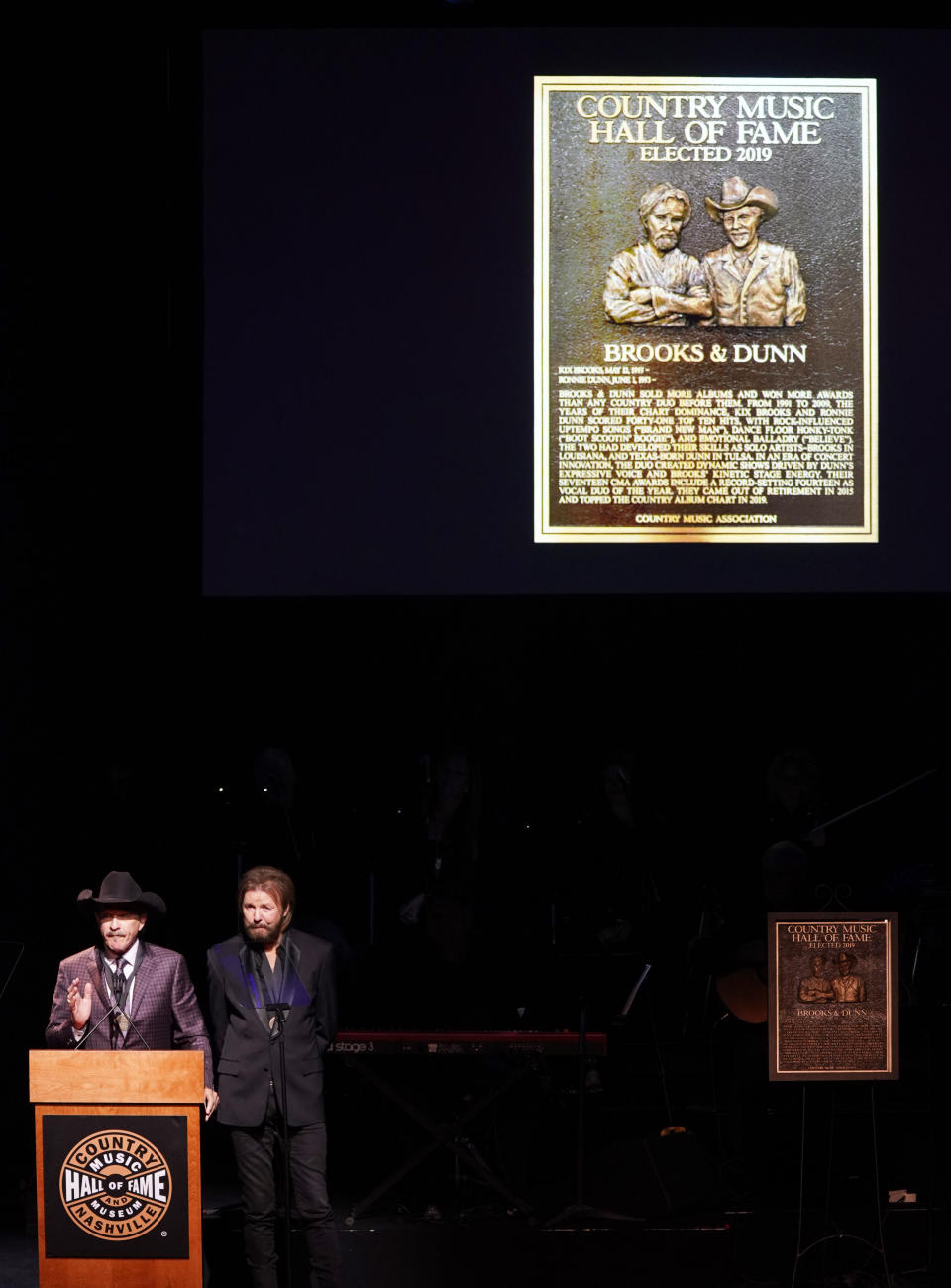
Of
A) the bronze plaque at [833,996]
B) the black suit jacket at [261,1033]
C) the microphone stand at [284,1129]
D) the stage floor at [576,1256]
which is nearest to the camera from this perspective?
the microphone stand at [284,1129]

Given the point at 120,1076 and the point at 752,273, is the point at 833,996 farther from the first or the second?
the point at 752,273

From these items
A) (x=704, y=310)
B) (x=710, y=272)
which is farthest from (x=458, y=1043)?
(x=710, y=272)

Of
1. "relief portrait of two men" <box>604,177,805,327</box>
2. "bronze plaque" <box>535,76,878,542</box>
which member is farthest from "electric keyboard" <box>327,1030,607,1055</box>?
"relief portrait of two men" <box>604,177,805,327</box>

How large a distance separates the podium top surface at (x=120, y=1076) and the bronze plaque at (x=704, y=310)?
3.17m

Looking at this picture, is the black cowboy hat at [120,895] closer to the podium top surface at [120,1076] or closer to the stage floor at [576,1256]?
the podium top surface at [120,1076]

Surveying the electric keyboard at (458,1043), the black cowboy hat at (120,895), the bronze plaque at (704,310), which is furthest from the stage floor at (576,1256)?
the bronze plaque at (704,310)

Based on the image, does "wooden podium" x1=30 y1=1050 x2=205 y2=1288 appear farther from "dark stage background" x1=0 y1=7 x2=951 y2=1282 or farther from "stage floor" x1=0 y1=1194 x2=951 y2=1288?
"dark stage background" x1=0 y1=7 x2=951 y2=1282

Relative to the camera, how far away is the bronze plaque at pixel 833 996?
5516 mm

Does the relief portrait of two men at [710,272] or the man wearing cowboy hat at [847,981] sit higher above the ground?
the relief portrait of two men at [710,272]

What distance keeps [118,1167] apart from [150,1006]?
59cm

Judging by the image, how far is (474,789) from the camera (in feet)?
26.3

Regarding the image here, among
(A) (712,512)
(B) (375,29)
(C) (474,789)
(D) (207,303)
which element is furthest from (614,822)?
(B) (375,29)

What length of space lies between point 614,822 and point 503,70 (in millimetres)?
3521

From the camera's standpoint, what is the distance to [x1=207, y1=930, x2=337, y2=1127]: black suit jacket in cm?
526
